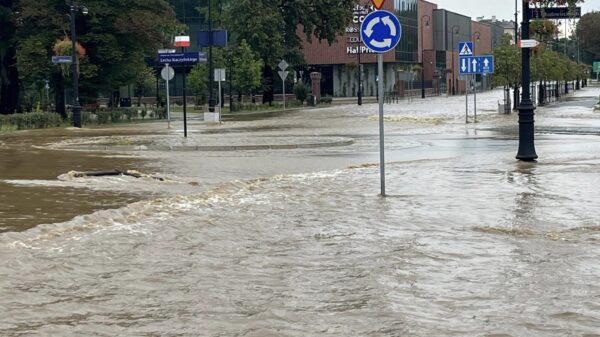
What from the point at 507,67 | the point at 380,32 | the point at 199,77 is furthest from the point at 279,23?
the point at 380,32

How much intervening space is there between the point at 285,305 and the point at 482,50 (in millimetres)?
156824

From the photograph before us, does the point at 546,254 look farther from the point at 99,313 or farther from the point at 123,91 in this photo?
the point at 123,91

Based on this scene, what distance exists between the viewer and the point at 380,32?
13.1m

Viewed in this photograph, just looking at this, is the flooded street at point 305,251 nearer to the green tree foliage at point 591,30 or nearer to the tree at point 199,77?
the tree at point 199,77

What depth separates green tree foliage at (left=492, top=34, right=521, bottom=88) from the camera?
1973 inches

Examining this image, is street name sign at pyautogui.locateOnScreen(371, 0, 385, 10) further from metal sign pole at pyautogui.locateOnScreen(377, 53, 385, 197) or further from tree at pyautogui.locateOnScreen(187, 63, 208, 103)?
tree at pyautogui.locateOnScreen(187, 63, 208, 103)

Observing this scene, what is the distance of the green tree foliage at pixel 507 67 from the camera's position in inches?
1973

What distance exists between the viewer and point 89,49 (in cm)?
5081

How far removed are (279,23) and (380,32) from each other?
6098 cm

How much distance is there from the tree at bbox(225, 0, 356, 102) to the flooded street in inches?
2086

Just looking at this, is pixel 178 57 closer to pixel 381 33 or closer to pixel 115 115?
pixel 115 115

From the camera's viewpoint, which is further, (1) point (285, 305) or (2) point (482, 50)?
(2) point (482, 50)

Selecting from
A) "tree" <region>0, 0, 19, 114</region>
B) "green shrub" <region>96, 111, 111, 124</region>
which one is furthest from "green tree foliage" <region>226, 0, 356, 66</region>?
"green shrub" <region>96, 111, 111, 124</region>

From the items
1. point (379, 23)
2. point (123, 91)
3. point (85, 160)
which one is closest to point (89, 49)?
point (85, 160)
